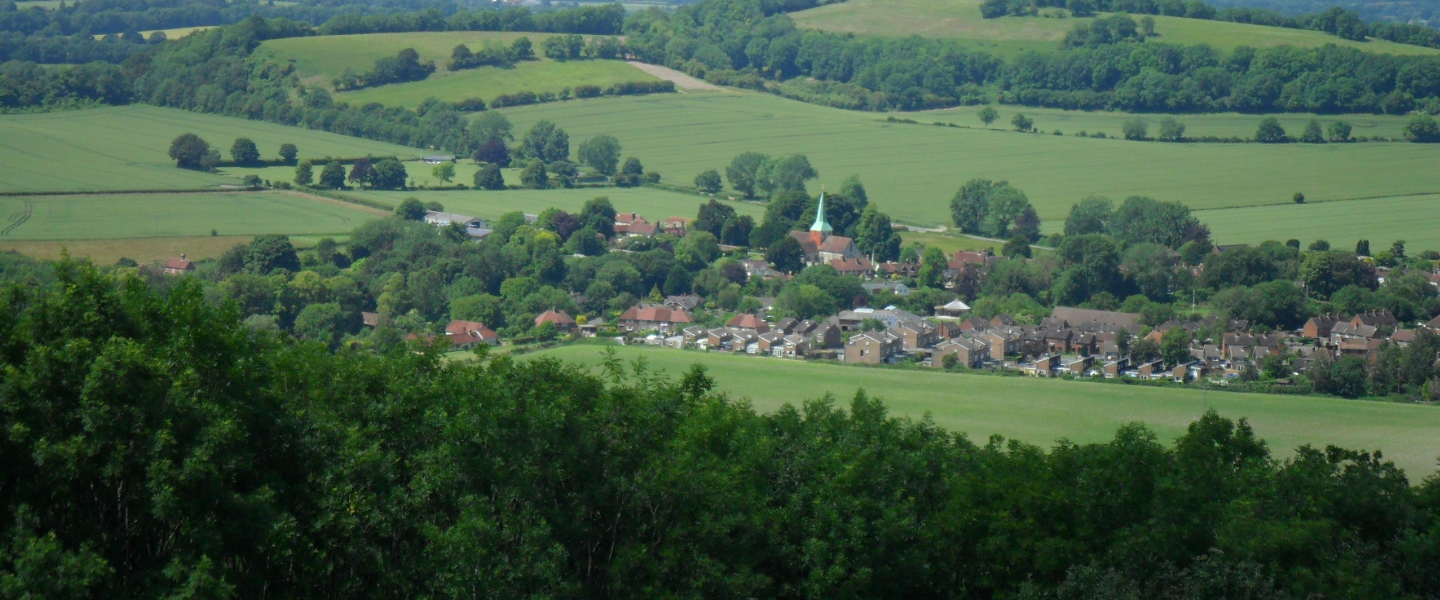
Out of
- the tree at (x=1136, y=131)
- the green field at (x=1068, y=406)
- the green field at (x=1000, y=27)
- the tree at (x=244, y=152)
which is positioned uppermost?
the green field at (x=1000, y=27)

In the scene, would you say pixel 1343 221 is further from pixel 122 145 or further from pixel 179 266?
pixel 122 145

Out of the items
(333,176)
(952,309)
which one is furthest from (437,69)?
(952,309)

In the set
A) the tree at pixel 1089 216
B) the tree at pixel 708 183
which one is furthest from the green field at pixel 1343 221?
the tree at pixel 708 183

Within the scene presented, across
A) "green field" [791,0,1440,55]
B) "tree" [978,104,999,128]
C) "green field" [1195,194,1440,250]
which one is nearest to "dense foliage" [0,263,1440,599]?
"green field" [1195,194,1440,250]

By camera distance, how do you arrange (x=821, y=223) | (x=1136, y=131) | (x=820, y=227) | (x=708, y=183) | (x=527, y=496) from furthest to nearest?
(x=1136, y=131)
(x=708, y=183)
(x=821, y=223)
(x=820, y=227)
(x=527, y=496)

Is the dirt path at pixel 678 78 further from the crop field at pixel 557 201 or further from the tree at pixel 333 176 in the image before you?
the tree at pixel 333 176

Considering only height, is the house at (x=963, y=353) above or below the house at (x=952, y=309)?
above
